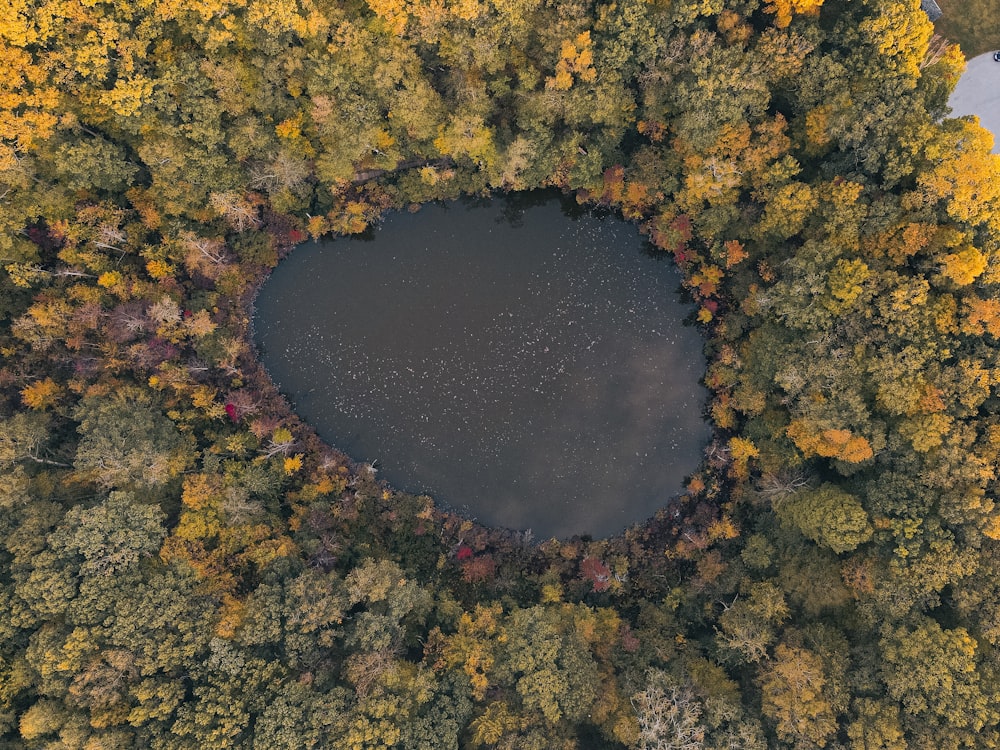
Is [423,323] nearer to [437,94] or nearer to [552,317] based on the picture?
[552,317]

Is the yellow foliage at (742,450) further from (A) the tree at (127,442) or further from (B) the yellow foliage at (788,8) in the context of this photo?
(A) the tree at (127,442)

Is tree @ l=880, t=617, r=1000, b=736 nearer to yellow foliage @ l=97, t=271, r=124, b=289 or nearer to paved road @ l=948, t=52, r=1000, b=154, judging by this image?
paved road @ l=948, t=52, r=1000, b=154

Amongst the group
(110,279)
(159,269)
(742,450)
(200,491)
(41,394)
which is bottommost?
(200,491)

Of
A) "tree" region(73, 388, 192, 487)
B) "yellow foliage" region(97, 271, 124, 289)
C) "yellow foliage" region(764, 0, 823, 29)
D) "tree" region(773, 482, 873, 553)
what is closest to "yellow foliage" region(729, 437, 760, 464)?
"tree" region(773, 482, 873, 553)

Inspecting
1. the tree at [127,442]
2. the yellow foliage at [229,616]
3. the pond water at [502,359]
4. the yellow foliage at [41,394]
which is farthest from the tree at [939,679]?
the yellow foliage at [41,394]

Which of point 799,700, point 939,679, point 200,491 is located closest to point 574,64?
point 200,491

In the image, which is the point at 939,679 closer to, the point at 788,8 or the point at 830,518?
the point at 830,518
